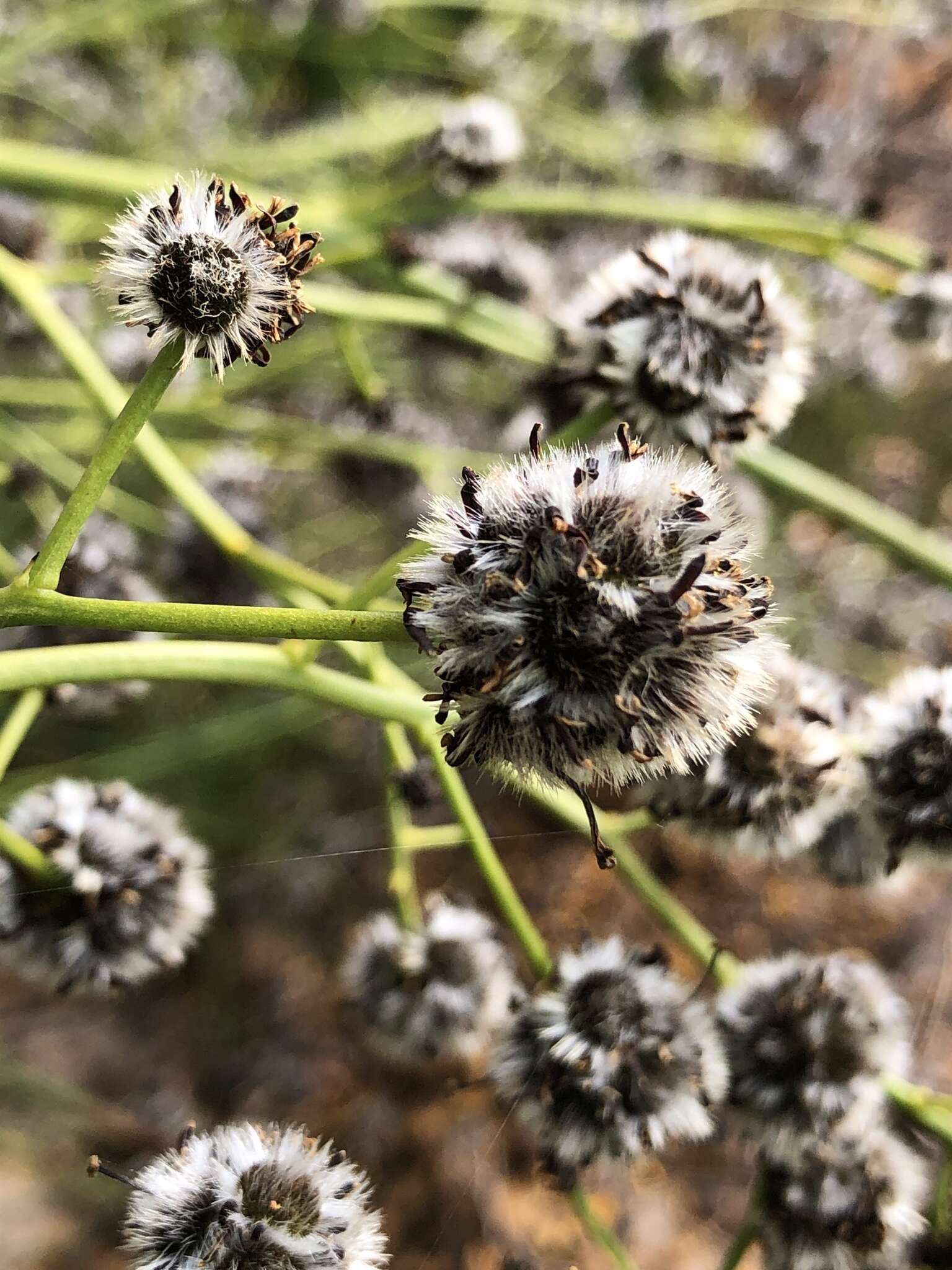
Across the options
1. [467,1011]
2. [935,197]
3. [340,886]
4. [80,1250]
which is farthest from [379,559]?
[935,197]

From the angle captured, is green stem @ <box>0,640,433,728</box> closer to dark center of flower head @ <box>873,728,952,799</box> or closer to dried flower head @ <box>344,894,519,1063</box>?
dried flower head @ <box>344,894,519,1063</box>

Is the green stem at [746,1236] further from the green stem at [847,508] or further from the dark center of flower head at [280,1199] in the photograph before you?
the green stem at [847,508]

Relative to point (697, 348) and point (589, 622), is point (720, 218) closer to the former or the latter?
point (697, 348)

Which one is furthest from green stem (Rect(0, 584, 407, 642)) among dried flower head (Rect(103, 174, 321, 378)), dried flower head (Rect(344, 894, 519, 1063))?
dried flower head (Rect(344, 894, 519, 1063))

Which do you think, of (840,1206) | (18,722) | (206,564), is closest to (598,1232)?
(840,1206)

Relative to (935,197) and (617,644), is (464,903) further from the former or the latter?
(935,197)

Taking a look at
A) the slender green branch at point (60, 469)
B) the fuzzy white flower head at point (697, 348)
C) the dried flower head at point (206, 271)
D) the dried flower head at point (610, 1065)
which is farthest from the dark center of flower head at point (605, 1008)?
the slender green branch at point (60, 469)
